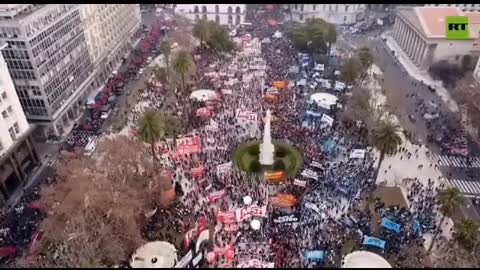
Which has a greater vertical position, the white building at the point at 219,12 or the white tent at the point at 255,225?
the white building at the point at 219,12

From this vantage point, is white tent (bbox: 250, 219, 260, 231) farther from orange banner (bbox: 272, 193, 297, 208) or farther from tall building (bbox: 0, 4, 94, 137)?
tall building (bbox: 0, 4, 94, 137)

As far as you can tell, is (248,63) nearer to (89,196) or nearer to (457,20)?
(457,20)

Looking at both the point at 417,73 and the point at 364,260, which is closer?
the point at 364,260

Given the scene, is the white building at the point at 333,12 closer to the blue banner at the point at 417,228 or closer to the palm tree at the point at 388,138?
the palm tree at the point at 388,138

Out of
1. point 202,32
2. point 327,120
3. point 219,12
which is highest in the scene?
point 202,32

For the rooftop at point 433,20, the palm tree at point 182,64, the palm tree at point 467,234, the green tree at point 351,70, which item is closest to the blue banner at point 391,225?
the palm tree at point 467,234

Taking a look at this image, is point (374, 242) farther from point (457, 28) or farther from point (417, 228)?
point (457, 28)

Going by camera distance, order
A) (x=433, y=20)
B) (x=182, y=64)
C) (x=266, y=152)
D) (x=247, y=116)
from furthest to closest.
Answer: (x=433, y=20) < (x=182, y=64) < (x=247, y=116) < (x=266, y=152)

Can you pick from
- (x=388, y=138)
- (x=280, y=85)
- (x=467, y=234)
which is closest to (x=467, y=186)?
(x=388, y=138)
